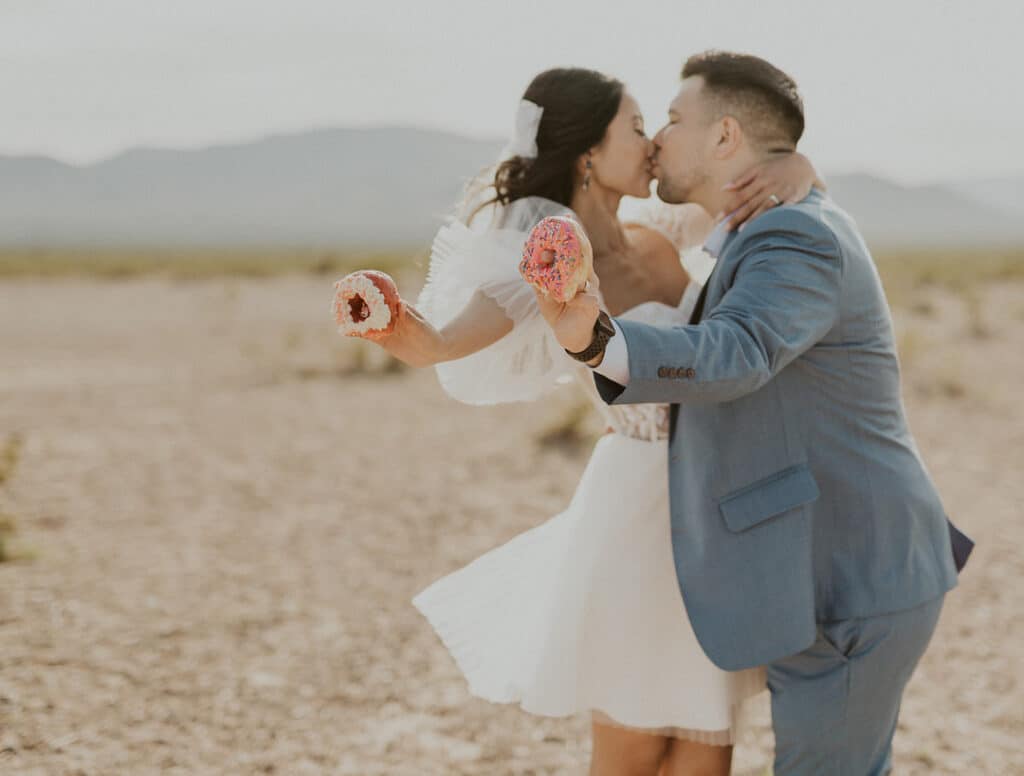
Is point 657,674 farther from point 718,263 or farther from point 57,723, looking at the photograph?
point 57,723

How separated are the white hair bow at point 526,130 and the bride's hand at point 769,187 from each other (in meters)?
0.68

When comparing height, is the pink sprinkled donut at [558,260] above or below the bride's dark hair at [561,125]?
below

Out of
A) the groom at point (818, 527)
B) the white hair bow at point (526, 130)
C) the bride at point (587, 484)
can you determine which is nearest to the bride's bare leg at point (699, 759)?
the bride at point (587, 484)

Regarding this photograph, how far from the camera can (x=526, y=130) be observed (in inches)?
113

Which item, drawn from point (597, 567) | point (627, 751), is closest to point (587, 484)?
point (597, 567)

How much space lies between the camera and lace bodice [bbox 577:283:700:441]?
263cm

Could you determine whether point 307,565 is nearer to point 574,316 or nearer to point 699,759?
point 699,759

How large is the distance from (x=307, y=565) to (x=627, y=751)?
11.7ft

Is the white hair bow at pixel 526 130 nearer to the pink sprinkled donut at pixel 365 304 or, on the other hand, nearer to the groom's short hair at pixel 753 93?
the groom's short hair at pixel 753 93

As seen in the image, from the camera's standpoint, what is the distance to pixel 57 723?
3760 millimetres

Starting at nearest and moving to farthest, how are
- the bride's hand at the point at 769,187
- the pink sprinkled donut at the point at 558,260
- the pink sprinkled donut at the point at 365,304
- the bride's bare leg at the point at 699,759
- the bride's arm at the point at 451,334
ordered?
the pink sprinkled donut at the point at 558,260 < the pink sprinkled donut at the point at 365,304 < the bride's arm at the point at 451,334 < the bride's hand at the point at 769,187 < the bride's bare leg at the point at 699,759

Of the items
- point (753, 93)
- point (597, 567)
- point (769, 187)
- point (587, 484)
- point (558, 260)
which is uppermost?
point (753, 93)

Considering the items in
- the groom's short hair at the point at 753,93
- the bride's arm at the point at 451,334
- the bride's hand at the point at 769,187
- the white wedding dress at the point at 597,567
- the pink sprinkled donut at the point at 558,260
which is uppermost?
the groom's short hair at the point at 753,93

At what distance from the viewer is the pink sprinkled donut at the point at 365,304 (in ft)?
6.52
